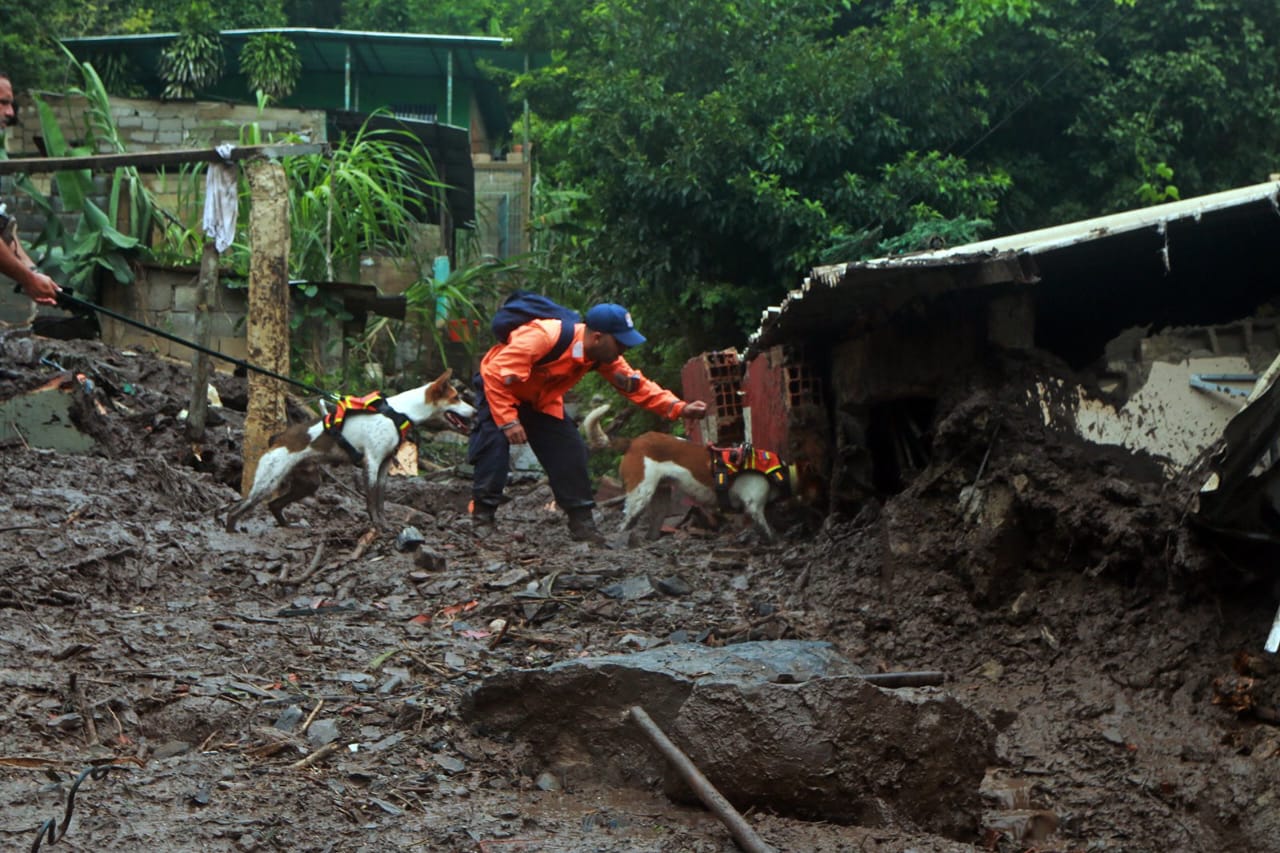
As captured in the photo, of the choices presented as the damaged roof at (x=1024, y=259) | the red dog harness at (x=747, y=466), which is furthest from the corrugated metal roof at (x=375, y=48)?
the damaged roof at (x=1024, y=259)

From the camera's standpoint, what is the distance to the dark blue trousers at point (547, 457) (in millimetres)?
9531

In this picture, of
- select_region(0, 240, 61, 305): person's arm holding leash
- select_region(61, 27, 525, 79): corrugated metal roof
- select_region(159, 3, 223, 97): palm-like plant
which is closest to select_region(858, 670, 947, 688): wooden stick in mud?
select_region(0, 240, 61, 305): person's arm holding leash

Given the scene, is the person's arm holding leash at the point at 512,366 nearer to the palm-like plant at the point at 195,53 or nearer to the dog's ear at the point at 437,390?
the dog's ear at the point at 437,390

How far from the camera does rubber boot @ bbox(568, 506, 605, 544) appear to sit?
9602mm

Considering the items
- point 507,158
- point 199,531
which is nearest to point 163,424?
point 199,531

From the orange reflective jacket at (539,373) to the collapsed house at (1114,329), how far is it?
48.4 inches

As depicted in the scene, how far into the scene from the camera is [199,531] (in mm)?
8992

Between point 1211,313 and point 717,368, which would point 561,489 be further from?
point 1211,313

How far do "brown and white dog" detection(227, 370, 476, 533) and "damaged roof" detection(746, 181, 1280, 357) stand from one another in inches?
131

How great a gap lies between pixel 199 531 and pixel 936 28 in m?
Result: 9.85

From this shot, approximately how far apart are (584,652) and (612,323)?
9.66ft

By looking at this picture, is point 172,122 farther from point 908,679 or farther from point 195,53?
point 908,679

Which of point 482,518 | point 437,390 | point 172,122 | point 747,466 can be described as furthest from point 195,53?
point 747,466

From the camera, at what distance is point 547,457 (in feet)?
31.5
